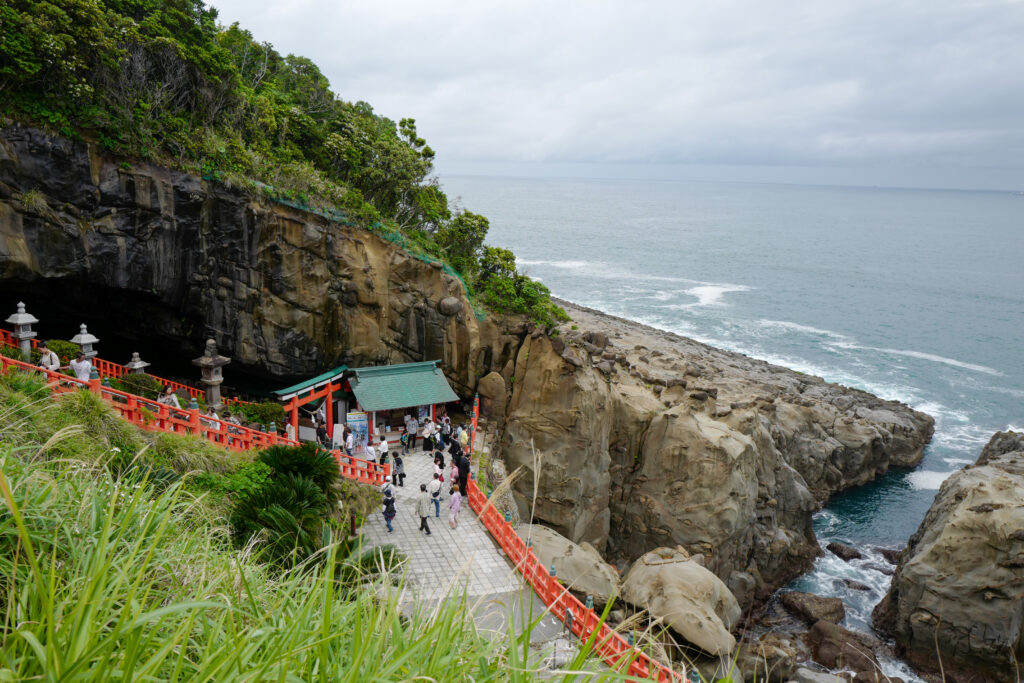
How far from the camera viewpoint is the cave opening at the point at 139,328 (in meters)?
25.8

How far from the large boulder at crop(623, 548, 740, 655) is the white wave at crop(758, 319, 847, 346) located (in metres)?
52.7

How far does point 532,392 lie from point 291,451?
1236 centimetres

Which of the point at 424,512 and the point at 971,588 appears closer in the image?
the point at 424,512

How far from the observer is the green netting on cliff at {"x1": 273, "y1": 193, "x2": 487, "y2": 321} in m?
25.5

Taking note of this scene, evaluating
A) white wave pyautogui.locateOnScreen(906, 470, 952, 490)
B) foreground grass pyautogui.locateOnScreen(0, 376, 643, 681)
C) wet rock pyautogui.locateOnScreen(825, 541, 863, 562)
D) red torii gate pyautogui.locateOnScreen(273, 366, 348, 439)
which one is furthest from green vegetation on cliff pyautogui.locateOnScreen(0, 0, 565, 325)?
white wave pyautogui.locateOnScreen(906, 470, 952, 490)

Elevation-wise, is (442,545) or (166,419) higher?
(166,419)

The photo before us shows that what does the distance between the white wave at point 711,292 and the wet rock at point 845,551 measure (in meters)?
47.6

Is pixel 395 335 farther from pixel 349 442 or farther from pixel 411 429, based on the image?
pixel 349 442

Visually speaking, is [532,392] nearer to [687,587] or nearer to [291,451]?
[687,587]

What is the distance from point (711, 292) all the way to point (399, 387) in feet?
224

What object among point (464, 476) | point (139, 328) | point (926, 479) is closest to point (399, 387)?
point (464, 476)

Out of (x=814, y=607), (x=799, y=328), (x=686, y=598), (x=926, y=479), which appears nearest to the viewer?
(x=686, y=598)

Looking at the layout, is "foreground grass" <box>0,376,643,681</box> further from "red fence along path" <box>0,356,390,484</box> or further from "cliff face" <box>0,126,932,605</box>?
"cliff face" <box>0,126,932,605</box>

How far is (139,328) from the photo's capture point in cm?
2739
